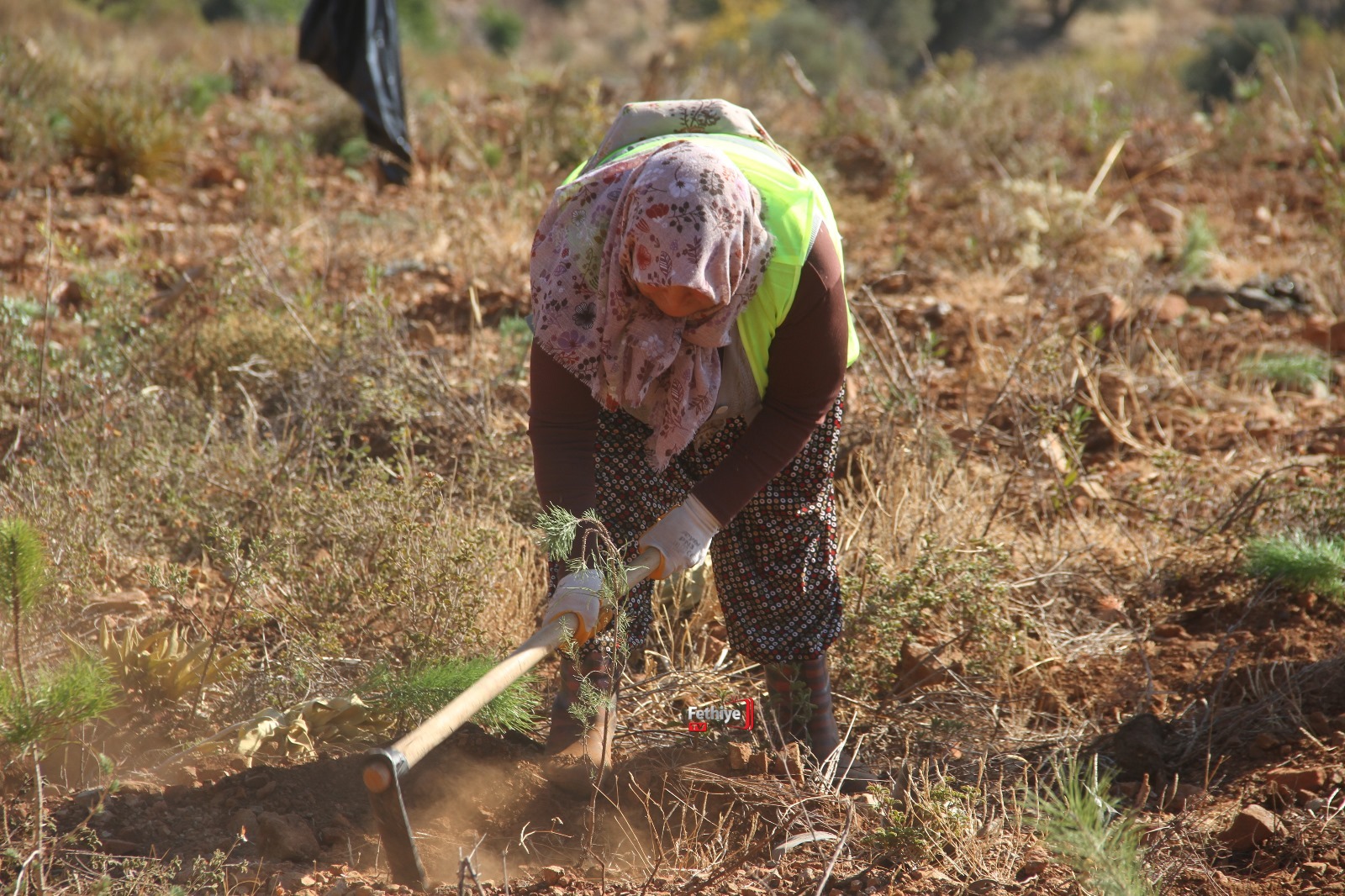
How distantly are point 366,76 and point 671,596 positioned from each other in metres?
4.27

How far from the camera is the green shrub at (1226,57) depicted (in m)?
10.6

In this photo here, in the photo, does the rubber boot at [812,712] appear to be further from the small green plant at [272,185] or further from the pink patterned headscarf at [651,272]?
the small green plant at [272,185]

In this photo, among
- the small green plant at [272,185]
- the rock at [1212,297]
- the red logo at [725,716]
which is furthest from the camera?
the small green plant at [272,185]

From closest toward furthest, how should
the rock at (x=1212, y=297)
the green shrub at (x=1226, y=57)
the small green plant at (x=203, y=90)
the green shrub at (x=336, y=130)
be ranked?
1. the rock at (x=1212, y=297)
2. the green shrub at (x=336, y=130)
3. the small green plant at (x=203, y=90)
4. the green shrub at (x=1226, y=57)

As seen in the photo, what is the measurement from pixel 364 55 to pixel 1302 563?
513cm

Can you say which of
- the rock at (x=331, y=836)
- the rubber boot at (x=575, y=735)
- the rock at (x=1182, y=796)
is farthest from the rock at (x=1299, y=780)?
the rock at (x=331, y=836)

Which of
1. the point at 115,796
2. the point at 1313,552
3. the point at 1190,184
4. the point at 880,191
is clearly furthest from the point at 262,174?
the point at 1190,184

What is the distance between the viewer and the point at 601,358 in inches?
73.2

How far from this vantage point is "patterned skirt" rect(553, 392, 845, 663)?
2.13 m

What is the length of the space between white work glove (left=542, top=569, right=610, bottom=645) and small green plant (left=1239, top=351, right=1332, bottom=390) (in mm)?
3080

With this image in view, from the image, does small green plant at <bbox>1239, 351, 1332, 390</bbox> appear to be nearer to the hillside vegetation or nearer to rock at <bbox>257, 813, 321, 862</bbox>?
the hillside vegetation

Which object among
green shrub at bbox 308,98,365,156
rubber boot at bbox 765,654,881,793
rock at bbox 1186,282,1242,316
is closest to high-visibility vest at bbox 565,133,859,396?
rubber boot at bbox 765,654,881,793

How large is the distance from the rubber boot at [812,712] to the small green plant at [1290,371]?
257cm

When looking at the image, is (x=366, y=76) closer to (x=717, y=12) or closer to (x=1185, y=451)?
(x=1185, y=451)
